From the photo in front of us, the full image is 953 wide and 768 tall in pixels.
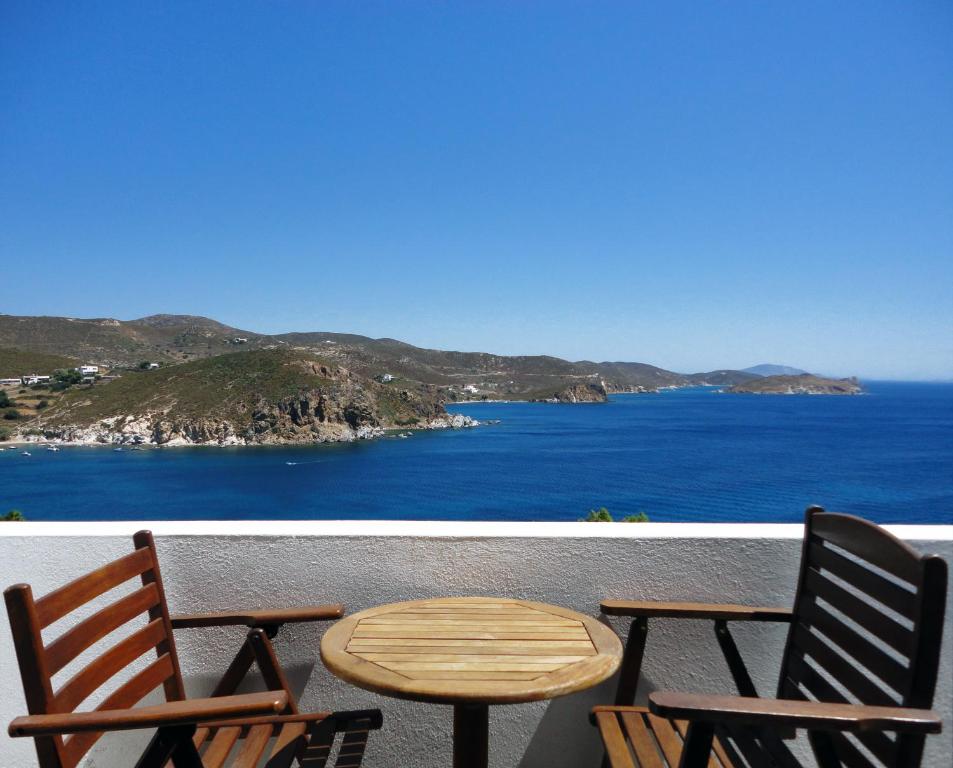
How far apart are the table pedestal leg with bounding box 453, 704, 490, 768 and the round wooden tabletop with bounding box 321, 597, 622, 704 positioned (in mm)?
166

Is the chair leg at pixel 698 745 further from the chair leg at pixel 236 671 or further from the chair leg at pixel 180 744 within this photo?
the chair leg at pixel 236 671

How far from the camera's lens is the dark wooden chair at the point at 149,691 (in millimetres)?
1104

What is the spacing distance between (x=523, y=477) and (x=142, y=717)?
52183mm

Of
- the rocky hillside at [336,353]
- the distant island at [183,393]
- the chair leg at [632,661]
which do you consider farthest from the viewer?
the rocky hillside at [336,353]

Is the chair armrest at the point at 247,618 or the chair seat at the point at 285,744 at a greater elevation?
the chair armrest at the point at 247,618

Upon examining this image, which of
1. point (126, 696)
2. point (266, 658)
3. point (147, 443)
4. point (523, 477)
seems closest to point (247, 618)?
point (266, 658)

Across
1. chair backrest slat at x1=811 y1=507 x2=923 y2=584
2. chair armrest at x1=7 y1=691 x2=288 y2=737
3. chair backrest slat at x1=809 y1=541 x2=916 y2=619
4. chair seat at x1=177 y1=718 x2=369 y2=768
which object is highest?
chair backrest slat at x1=811 y1=507 x2=923 y2=584

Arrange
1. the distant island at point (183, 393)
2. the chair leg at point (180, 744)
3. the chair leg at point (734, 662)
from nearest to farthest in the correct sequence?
the chair leg at point (180, 744) → the chair leg at point (734, 662) → the distant island at point (183, 393)

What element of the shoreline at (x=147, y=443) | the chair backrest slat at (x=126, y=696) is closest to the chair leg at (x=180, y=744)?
the chair backrest slat at (x=126, y=696)

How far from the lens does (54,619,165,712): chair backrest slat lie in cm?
125

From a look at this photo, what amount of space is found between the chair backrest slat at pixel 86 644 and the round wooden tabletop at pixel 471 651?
0.51 m

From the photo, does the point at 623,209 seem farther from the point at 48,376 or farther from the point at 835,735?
the point at 835,735

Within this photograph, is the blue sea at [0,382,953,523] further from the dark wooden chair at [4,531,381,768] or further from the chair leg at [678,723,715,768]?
the chair leg at [678,723,715,768]

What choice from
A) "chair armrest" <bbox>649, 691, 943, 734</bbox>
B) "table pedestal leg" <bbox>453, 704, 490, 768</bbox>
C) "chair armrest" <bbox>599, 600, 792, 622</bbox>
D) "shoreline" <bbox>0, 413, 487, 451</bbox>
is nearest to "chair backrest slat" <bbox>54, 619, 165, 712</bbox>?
"table pedestal leg" <bbox>453, 704, 490, 768</bbox>
